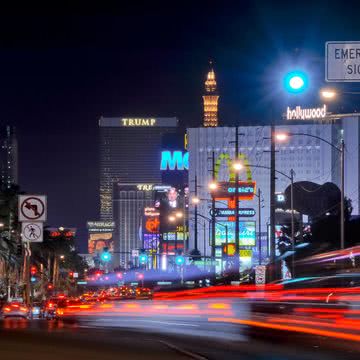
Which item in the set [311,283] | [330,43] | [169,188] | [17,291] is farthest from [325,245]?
[169,188]

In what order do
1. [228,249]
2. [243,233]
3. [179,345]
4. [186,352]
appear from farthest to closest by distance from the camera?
[243,233] → [228,249] → [179,345] → [186,352]

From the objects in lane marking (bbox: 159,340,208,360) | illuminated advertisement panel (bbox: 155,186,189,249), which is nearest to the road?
lane marking (bbox: 159,340,208,360)

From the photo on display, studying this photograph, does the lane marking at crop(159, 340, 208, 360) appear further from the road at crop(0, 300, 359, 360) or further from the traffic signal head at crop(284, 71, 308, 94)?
the traffic signal head at crop(284, 71, 308, 94)

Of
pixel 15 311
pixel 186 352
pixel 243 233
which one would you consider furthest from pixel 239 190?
pixel 186 352

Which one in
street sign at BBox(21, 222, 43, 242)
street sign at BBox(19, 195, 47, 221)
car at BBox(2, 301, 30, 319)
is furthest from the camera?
car at BBox(2, 301, 30, 319)

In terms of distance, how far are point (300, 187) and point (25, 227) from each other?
234 ft

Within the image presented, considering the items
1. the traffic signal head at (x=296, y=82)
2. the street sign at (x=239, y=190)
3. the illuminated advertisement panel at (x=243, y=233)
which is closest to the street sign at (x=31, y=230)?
the traffic signal head at (x=296, y=82)

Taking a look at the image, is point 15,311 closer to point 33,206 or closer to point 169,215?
point 33,206

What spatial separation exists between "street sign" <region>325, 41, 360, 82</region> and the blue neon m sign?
6694 inches

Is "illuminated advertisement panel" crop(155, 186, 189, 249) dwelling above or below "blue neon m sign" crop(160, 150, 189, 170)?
below

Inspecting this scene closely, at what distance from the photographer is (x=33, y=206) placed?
25375 millimetres

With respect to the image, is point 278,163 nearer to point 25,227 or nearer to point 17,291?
point 17,291

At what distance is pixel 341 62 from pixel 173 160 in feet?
575

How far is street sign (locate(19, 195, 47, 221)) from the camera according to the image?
2530 centimetres
